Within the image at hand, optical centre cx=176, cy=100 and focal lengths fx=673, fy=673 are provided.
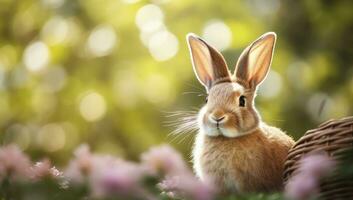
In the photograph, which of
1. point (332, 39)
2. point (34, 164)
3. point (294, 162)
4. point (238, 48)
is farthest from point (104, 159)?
point (332, 39)

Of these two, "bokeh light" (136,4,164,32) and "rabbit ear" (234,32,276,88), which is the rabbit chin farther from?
"bokeh light" (136,4,164,32)

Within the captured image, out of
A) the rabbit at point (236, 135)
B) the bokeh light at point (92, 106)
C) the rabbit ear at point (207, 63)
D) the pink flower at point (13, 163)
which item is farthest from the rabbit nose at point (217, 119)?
the bokeh light at point (92, 106)

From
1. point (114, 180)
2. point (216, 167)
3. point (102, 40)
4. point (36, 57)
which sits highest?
point (102, 40)

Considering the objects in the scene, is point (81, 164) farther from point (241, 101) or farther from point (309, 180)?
point (241, 101)

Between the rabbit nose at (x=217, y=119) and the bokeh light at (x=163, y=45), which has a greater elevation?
the bokeh light at (x=163, y=45)

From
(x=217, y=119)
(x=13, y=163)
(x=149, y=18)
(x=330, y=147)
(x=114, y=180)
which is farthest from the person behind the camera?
(x=149, y=18)

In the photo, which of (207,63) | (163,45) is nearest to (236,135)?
(207,63)

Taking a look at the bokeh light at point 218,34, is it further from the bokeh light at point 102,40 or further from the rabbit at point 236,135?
the rabbit at point 236,135
